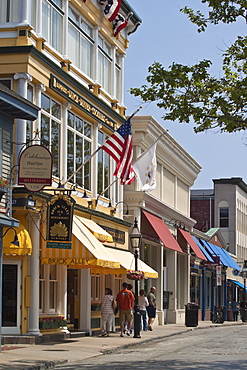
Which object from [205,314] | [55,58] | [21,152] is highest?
[55,58]

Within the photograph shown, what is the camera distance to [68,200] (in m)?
23.0

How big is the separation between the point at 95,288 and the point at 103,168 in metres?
4.75

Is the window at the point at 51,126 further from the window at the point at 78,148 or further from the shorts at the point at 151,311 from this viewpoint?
the shorts at the point at 151,311

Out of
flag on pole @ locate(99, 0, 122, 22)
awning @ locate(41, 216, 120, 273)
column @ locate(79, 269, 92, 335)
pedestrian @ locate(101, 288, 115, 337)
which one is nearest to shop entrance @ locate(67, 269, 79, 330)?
column @ locate(79, 269, 92, 335)

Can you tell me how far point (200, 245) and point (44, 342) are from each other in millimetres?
29496

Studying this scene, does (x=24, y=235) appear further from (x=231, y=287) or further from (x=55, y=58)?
(x=231, y=287)

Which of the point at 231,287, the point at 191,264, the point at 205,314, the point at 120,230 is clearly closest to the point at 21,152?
the point at 120,230

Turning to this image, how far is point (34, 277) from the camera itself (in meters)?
22.7

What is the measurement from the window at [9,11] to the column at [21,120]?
1.92 meters

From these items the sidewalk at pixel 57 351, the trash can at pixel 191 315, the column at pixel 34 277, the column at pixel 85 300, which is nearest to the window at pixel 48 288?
the sidewalk at pixel 57 351

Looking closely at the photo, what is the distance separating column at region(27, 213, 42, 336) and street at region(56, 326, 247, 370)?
2647mm

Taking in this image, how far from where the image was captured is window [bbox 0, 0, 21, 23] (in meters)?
23.2

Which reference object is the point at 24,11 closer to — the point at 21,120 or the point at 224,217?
the point at 21,120

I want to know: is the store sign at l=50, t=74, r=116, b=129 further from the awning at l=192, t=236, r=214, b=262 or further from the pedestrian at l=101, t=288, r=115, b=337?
the awning at l=192, t=236, r=214, b=262
